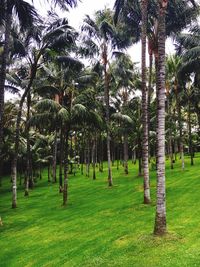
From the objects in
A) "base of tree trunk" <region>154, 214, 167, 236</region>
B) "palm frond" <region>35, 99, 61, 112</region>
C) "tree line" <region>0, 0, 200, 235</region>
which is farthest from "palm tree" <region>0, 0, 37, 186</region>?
"base of tree trunk" <region>154, 214, 167, 236</region>

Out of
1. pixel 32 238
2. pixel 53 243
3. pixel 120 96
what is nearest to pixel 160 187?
pixel 53 243

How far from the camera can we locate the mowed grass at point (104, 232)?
1232 cm

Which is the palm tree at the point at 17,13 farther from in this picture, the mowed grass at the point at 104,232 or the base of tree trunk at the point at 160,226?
the base of tree trunk at the point at 160,226

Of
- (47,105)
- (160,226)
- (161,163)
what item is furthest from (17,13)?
(160,226)

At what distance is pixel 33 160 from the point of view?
Result: 46.7 meters

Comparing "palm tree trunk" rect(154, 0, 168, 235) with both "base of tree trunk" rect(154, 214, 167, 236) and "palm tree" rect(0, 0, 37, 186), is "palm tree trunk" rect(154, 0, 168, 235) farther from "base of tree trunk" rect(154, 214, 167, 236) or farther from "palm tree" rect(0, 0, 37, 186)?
"palm tree" rect(0, 0, 37, 186)

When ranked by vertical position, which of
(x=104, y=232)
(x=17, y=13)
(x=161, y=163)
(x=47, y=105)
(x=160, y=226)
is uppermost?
(x=17, y=13)

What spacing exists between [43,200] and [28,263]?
16906 mm

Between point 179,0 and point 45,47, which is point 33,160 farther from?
point 179,0

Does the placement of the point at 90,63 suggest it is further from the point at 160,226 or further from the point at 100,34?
the point at 160,226

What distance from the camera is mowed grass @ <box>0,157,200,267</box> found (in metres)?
12.3

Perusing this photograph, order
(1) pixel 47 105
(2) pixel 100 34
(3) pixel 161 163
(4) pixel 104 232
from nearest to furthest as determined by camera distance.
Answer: (3) pixel 161 163 < (4) pixel 104 232 < (1) pixel 47 105 < (2) pixel 100 34

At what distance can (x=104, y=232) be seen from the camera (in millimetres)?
16297

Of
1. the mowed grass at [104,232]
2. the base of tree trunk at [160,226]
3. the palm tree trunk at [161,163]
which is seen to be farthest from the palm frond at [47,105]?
the base of tree trunk at [160,226]
